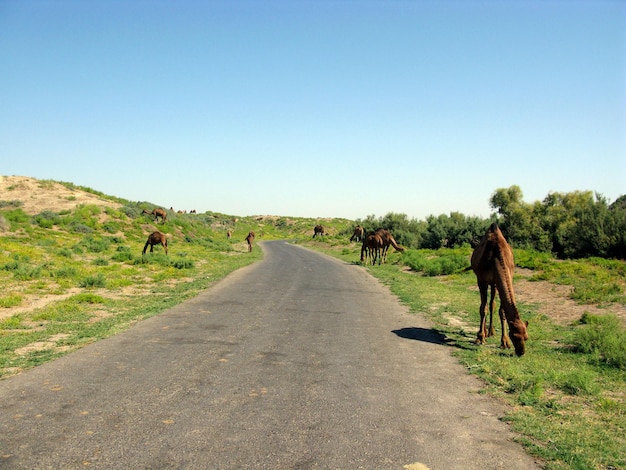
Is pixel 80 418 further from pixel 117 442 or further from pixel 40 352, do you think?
pixel 40 352

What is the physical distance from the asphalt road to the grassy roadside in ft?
1.17

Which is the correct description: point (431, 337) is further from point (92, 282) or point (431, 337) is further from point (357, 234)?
point (357, 234)

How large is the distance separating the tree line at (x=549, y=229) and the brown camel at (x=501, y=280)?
548cm

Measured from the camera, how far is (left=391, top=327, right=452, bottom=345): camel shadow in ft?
30.9

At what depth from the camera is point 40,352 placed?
771 cm

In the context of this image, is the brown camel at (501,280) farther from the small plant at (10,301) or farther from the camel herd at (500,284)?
the small plant at (10,301)

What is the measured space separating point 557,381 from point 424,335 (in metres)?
Answer: 3.41

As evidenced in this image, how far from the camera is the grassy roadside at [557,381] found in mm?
4617

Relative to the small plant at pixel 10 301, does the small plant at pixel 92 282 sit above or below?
above

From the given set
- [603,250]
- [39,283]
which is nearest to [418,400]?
[39,283]

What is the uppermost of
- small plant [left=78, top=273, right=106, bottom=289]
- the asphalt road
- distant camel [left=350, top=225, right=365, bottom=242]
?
distant camel [left=350, top=225, right=365, bottom=242]

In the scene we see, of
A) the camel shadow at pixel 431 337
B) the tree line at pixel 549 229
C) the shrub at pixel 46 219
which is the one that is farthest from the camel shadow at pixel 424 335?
the shrub at pixel 46 219

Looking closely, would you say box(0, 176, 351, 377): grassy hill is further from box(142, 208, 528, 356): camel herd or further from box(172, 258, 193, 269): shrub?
box(142, 208, 528, 356): camel herd

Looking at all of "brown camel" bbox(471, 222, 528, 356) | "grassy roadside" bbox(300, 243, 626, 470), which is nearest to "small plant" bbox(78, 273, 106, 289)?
"grassy roadside" bbox(300, 243, 626, 470)
